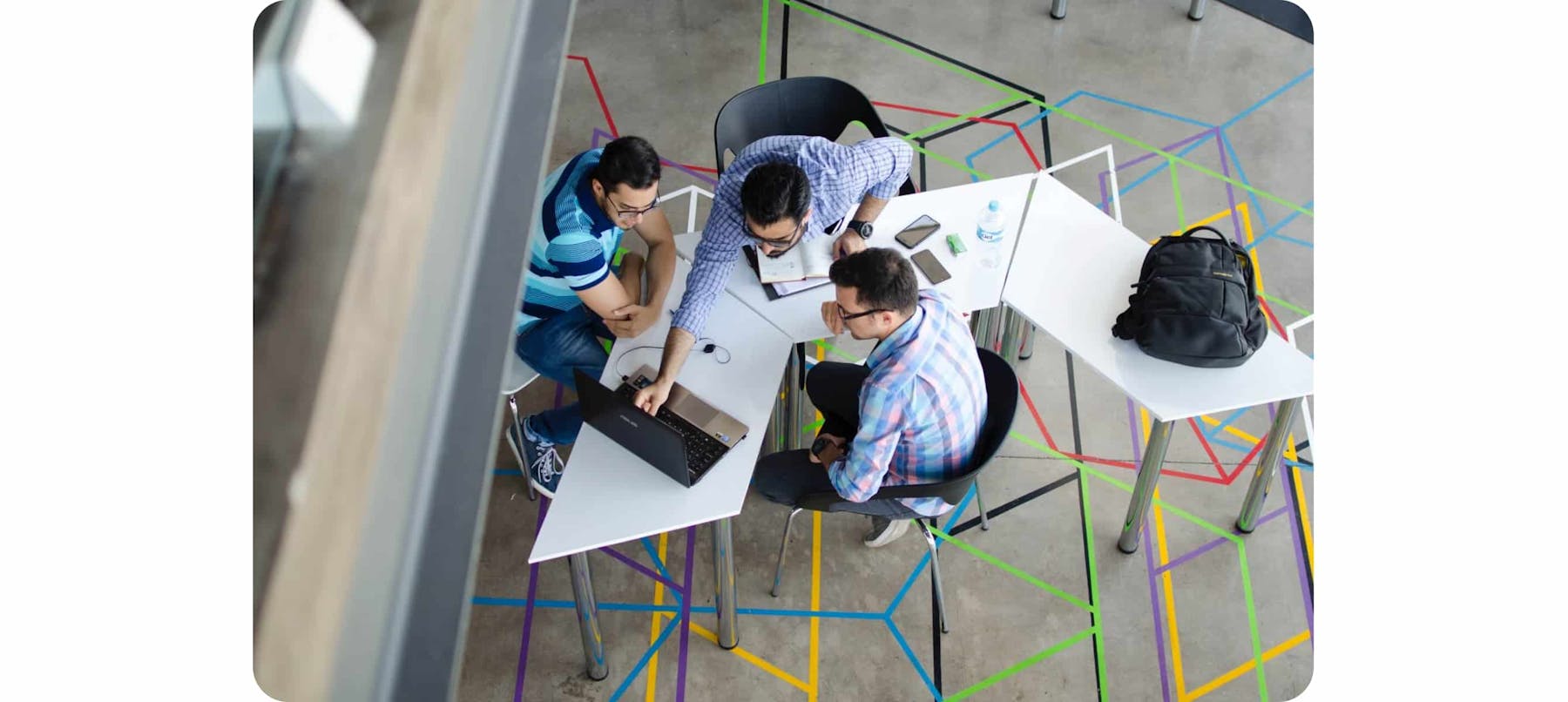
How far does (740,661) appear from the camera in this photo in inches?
139

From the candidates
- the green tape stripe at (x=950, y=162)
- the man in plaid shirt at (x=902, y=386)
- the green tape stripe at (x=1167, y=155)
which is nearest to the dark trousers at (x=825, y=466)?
the man in plaid shirt at (x=902, y=386)

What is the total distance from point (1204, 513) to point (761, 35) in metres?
3.18

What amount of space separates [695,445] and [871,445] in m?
0.49

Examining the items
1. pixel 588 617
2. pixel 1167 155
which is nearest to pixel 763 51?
pixel 1167 155

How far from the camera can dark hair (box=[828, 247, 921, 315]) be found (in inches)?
108

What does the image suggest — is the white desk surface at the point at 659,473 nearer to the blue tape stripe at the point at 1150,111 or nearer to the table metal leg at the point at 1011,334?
the table metal leg at the point at 1011,334

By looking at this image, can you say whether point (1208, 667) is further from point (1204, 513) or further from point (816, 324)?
point (816, 324)

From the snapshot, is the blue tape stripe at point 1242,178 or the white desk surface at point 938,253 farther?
the blue tape stripe at point 1242,178

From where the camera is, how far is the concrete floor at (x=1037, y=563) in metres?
3.50

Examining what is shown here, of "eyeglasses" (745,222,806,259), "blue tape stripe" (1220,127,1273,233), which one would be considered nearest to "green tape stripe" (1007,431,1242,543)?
"eyeglasses" (745,222,806,259)

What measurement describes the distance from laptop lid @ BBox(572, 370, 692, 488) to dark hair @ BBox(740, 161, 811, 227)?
65 centimetres

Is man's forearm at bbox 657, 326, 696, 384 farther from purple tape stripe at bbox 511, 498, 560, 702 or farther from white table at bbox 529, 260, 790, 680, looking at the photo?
purple tape stripe at bbox 511, 498, 560, 702

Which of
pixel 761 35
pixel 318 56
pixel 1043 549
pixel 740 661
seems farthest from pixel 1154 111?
pixel 318 56

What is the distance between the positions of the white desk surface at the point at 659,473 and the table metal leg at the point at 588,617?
145 millimetres
